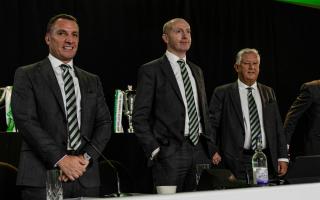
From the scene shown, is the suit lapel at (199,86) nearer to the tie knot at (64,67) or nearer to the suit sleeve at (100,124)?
the suit sleeve at (100,124)

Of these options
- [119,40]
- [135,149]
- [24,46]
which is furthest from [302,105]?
[24,46]

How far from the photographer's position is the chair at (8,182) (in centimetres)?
289

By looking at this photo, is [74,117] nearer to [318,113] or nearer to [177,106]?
[177,106]

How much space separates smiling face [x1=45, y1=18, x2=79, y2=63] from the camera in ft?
10.9

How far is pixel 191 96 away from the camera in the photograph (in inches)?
148

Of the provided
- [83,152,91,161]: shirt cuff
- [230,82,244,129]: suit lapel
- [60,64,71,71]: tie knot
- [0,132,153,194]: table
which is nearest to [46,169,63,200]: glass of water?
[83,152,91,161]: shirt cuff

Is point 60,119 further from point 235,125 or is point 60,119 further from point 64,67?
point 235,125

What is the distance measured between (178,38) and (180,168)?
34.9 inches

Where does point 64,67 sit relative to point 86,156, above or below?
above

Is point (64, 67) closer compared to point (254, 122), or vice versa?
point (64, 67)

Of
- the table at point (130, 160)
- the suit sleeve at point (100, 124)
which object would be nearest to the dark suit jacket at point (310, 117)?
the table at point (130, 160)

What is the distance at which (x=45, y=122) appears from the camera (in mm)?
3139

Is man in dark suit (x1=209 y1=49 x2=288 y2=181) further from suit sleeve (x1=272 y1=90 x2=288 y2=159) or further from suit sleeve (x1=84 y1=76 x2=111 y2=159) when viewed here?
suit sleeve (x1=84 y1=76 x2=111 y2=159)

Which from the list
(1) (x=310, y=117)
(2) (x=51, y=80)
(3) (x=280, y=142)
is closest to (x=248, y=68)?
(3) (x=280, y=142)
